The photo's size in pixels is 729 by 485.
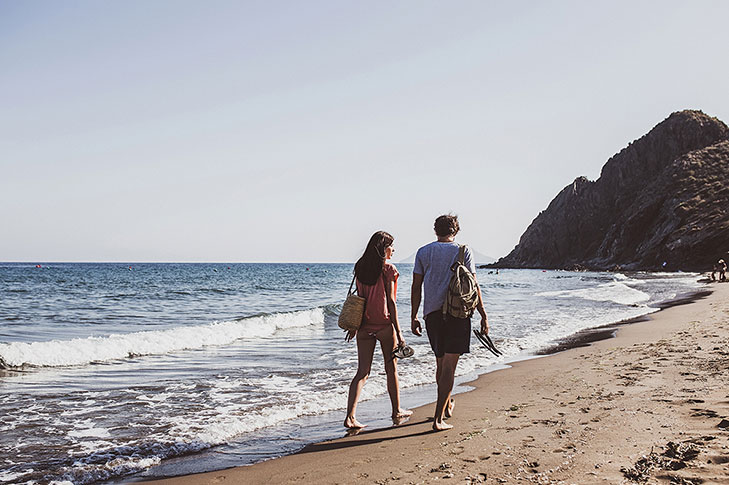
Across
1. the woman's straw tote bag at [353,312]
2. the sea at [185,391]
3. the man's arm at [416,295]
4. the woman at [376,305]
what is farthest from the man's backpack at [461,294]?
the sea at [185,391]

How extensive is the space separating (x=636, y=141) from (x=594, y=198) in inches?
527

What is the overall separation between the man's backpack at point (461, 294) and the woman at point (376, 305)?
0.59 meters

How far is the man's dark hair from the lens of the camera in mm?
5145

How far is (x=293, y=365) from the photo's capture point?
9.56m

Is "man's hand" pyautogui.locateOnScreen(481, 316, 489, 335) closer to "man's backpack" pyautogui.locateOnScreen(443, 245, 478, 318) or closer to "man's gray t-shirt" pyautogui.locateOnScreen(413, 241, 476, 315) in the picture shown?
"man's backpack" pyautogui.locateOnScreen(443, 245, 478, 318)

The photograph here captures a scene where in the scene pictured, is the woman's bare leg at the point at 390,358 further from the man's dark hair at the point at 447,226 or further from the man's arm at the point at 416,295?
the man's dark hair at the point at 447,226

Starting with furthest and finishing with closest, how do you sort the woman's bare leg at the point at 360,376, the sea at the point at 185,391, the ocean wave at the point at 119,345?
the ocean wave at the point at 119,345 < the woman's bare leg at the point at 360,376 < the sea at the point at 185,391

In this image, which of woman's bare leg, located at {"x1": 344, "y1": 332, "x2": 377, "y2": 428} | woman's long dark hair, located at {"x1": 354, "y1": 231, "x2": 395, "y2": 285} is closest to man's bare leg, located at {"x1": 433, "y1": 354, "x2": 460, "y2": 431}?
woman's bare leg, located at {"x1": 344, "y1": 332, "x2": 377, "y2": 428}

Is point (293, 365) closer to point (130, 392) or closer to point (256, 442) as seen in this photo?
point (130, 392)

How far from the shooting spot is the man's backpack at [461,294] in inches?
189

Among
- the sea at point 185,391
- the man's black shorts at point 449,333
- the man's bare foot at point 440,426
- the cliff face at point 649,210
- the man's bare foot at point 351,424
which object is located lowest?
the sea at point 185,391

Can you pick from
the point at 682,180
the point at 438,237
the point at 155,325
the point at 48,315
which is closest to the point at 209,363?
the point at 438,237

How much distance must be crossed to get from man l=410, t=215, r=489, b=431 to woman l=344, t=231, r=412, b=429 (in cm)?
28

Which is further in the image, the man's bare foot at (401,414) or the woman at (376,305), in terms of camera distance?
the man's bare foot at (401,414)
